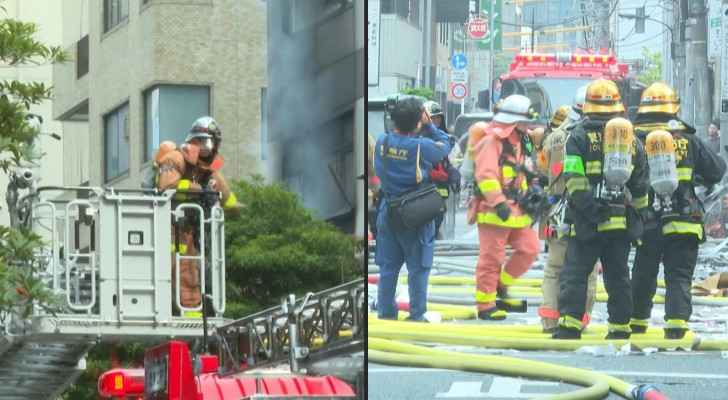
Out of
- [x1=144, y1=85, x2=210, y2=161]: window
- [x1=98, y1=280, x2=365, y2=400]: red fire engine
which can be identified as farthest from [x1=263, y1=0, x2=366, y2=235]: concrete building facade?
[x1=98, y1=280, x2=365, y2=400]: red fire engine

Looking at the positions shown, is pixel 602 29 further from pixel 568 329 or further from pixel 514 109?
pixel 568 329

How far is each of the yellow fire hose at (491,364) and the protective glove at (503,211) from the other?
0.69 meters

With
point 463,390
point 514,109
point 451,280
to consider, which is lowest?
point 463,390

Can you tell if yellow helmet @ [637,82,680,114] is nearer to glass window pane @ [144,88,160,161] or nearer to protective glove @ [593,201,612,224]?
protective glove @ [593,201,612,224]

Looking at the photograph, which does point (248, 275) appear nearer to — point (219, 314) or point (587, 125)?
point (219, 314)

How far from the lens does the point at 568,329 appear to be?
11461mm

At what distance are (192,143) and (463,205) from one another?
1664 mm

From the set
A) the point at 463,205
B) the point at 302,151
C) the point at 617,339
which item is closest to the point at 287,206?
the point at 302,151

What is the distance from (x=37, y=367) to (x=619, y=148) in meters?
3.09

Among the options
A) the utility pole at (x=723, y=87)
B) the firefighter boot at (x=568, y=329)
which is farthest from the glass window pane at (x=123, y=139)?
the utility pole at (x=723, y=87)

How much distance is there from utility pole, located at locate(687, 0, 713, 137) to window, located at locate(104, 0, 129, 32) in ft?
10.1

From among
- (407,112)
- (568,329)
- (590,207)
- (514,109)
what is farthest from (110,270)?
(590,207)

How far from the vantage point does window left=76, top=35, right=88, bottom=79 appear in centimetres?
1268

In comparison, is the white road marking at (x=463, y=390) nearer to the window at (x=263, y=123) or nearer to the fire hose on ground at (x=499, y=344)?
the fire hose on ground at (x=499, y=344)
